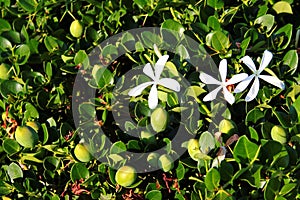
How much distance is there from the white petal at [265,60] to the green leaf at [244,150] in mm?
153

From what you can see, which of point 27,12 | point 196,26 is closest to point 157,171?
point 196,26

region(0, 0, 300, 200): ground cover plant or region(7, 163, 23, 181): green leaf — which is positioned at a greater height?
region(0, 0, 300, 200): ground cover plant

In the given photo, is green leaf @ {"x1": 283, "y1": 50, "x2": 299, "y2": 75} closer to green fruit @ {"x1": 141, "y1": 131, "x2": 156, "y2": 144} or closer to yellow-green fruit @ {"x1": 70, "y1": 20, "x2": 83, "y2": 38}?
green fruit @ {"x1": 141, "y1": 131, "x2": 156, "y2": 144}

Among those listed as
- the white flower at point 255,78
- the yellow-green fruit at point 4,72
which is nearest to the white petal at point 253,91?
the white flower at point 255,78

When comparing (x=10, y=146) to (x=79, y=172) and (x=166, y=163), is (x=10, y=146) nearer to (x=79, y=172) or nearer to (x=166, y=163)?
(x=79, y=172)

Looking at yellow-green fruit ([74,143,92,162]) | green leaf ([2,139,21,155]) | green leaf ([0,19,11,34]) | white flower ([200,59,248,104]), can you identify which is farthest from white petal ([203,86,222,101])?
green leaf ([0,19,11,34])

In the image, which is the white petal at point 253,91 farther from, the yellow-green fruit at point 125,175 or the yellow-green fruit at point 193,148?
the yellow-green fruit at point 125,175

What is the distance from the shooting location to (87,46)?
1.16 meters

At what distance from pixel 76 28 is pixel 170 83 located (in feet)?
0.89

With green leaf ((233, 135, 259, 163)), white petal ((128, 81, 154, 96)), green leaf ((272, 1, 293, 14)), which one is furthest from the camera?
green leaf ((272, 1, 293, 14))

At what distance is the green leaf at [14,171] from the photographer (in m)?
1.06

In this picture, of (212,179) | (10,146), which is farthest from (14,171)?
(212,179)

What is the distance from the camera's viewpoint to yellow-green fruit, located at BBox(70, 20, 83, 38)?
114cm

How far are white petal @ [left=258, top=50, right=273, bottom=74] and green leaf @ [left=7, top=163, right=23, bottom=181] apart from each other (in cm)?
46
